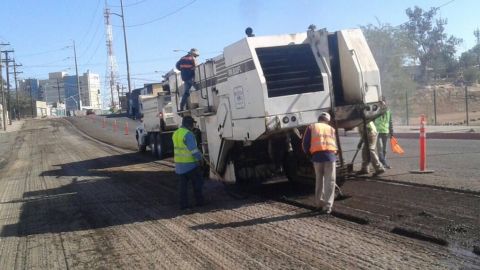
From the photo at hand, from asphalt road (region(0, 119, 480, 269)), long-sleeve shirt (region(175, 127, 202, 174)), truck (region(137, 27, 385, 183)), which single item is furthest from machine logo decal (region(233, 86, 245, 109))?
asphalt road (region(0, 119, 480, 269))

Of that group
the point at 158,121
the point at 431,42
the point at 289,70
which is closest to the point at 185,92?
the point at 289,70

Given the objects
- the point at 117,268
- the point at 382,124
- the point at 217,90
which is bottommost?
the point at 117,268

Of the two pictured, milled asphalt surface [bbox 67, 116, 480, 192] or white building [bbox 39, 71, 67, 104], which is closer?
milled asphalt surface [bbox 67, 116, 480, 192]

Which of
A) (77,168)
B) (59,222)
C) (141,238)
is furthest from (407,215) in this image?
(77,168)

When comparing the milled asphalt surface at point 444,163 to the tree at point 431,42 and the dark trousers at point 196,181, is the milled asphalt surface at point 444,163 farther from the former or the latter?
the tree at point 431,42

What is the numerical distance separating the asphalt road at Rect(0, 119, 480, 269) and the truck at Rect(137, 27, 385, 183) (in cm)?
112

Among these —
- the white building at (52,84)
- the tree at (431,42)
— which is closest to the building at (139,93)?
the tree at (431,42)

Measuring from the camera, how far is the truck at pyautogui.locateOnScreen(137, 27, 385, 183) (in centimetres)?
881

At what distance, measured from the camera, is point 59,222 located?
9000mm

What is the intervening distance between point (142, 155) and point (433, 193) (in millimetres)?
14608

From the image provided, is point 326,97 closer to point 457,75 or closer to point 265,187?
point 265,187

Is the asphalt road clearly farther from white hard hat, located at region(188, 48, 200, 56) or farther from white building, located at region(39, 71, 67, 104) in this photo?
white building, located at region(39, 71, 67, 104)

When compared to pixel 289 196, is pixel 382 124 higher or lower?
higher

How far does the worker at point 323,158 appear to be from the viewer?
7.93 meters
